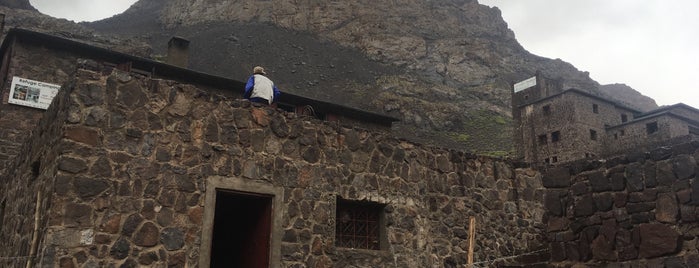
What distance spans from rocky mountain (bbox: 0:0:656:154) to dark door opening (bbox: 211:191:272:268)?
48.7 metres

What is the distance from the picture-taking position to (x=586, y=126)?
46.2 meters

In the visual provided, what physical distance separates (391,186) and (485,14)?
100732 mm

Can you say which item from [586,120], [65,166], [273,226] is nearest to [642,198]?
[273,226]

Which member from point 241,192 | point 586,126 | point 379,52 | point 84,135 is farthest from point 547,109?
point 84,135

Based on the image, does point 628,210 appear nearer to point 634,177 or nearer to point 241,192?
point 634,177

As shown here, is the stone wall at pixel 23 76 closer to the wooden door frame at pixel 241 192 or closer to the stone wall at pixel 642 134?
the wooden door frame at pixel 241 192

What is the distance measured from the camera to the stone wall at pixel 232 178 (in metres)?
7.05

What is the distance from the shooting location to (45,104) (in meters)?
17.9

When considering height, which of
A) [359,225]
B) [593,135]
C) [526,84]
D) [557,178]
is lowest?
[359,225]

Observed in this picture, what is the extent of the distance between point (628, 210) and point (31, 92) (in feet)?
57.2

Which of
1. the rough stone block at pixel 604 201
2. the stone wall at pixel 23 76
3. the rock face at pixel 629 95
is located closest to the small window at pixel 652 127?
the stone wall at pixel 23 76

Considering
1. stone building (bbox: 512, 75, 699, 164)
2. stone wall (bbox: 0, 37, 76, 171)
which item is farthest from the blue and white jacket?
stone building (bbox: 512, 75, 699, 164)

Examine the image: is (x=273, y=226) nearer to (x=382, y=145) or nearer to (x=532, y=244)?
(x=382, y=145)

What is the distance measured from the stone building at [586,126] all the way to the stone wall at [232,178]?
118 feet
